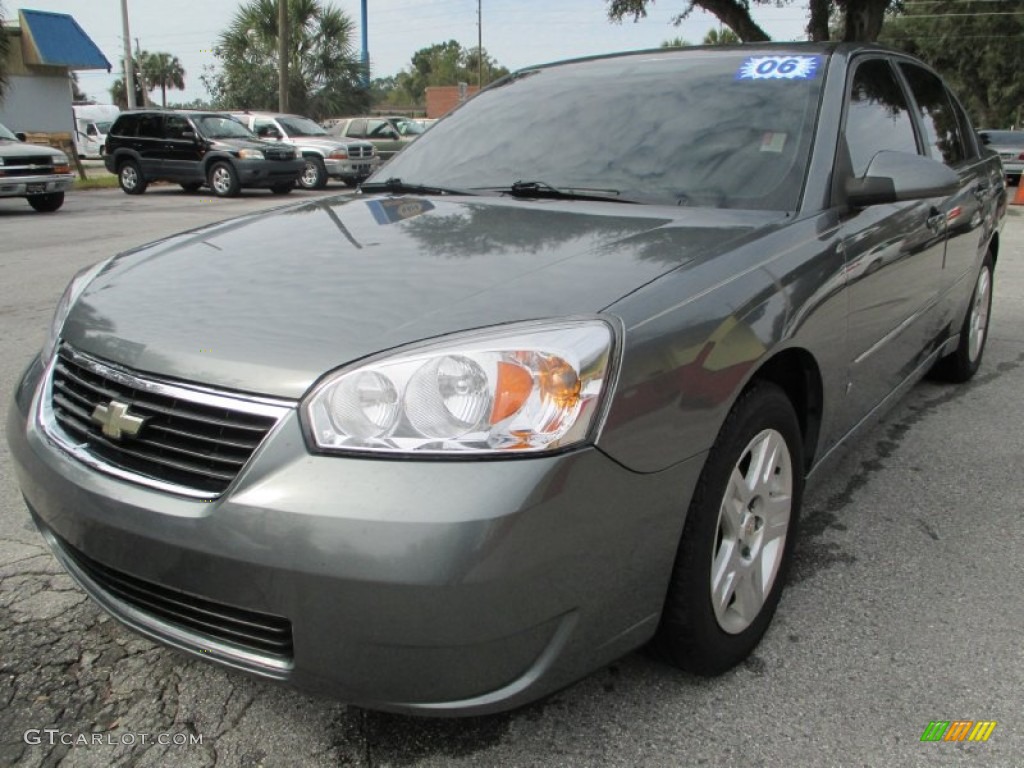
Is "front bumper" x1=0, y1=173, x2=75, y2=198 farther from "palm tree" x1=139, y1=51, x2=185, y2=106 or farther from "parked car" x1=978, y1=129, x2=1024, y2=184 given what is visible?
"palm tree" x1=139, y1=51, x2=185, y2=106

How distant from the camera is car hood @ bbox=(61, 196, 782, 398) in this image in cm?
176

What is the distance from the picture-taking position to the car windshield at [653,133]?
2.67 m

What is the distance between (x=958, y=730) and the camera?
201 cm

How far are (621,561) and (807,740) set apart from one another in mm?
669

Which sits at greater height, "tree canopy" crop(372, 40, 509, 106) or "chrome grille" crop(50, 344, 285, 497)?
"tree canopy" crop(372, 40, 509, 106)

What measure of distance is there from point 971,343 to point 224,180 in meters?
15.3

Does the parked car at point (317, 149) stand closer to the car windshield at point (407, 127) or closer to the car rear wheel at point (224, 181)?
the car rear wheel at point (224, 181)

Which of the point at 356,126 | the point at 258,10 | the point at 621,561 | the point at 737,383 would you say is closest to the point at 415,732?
the point at 621,561

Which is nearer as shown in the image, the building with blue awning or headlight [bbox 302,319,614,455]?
headlight [bbox 302,319,614,455]

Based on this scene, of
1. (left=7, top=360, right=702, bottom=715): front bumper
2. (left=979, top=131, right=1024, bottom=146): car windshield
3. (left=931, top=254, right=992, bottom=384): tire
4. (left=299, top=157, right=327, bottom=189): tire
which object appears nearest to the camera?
(left=7, top=360, right=702, bottom=715): front bumper

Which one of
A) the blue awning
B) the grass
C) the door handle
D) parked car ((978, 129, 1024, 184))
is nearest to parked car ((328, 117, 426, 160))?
the grass

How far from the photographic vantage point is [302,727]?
2.00 meters

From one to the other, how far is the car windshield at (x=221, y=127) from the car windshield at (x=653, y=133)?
1556cm

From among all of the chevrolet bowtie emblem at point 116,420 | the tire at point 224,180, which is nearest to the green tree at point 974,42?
the tire at point 224,180
